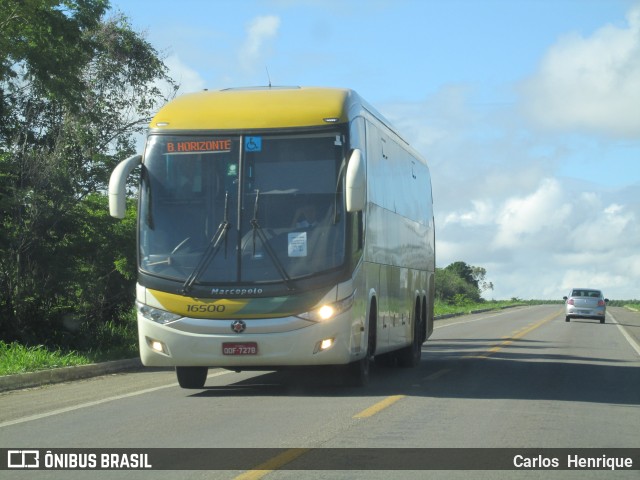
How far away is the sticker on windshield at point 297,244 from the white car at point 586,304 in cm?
3669

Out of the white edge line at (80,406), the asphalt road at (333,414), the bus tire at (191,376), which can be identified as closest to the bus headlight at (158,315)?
the asphalt road at (333,414)

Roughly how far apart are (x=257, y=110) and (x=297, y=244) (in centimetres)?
191

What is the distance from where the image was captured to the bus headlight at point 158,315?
482 inches

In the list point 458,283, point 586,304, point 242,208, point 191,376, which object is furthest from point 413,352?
point 458,283

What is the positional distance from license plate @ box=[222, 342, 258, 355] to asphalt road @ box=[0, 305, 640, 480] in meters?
0.62

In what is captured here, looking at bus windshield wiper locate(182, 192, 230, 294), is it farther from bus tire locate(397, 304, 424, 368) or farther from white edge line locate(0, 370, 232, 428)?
bus tire locate(397, 304, 424, 368)

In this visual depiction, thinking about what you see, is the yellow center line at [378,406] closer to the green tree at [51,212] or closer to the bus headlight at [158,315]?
the bus headlight at [158,315]

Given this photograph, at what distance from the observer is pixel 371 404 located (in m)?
11.9

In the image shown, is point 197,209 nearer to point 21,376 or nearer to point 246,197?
point 246,197

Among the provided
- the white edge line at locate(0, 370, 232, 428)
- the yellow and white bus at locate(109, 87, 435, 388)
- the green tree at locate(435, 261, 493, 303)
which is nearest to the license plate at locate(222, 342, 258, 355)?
the yellow and white bus at locate(109, 87, 435, 388)

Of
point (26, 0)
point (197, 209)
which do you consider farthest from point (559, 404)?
point (26, 0)

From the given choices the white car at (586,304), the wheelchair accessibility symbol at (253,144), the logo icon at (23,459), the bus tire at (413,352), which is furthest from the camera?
the white car at (586,304)

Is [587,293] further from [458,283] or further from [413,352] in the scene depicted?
[458,283]

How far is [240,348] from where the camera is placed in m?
12.1
